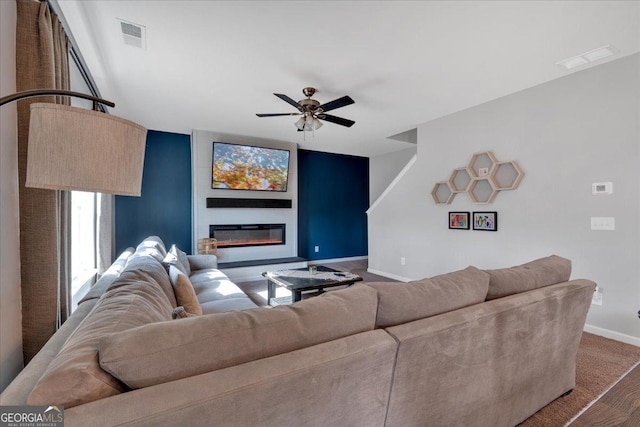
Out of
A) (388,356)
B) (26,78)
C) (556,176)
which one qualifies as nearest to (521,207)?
(556,176)

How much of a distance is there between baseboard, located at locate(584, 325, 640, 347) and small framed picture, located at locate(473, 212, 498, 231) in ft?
4.32

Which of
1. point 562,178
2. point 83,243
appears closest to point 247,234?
point 83,243

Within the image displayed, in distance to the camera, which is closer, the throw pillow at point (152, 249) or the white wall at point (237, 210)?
the throw pillow at point (152, 249)

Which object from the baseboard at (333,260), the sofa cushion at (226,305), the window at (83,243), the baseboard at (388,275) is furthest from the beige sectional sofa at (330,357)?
the baseboard at (333,260)

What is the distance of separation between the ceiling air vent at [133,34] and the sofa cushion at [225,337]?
95.9 inches

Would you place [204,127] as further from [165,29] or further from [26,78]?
[26,78]

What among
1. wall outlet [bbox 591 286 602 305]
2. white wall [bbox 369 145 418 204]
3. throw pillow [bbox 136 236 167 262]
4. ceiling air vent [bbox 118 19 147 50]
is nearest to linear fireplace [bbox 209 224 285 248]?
throw pillow [bbox 136 236 167 262]

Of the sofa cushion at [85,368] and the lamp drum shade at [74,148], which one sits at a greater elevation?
the lamp drum shade at [74,148]

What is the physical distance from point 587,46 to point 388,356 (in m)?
3.17

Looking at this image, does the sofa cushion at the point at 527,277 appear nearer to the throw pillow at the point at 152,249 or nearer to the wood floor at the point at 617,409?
the wood floor at the point at 617,409

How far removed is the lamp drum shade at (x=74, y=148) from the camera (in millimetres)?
769

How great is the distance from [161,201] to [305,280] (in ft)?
11.4

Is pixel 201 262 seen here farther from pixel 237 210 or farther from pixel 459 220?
pixel 459 220

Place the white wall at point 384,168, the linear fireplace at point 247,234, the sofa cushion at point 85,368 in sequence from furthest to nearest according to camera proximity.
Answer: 1. the white wall at point 384,168
2. the linear fireplace at point 247,234
3. the sofa cushion at point 85,368
